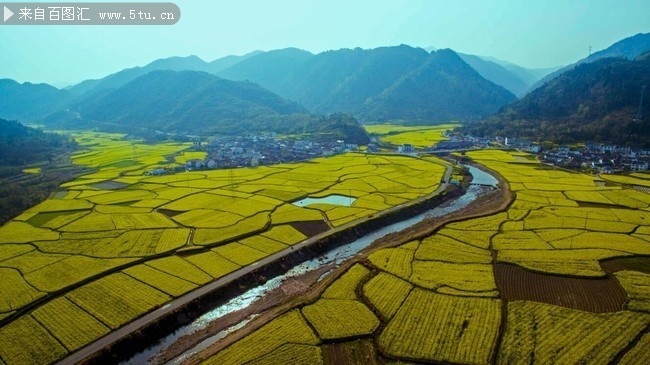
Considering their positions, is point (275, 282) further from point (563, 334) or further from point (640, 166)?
point (640, 166)

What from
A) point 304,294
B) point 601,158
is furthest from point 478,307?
point 601,158

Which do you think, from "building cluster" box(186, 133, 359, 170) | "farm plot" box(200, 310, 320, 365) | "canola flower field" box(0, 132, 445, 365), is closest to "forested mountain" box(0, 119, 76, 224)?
"canola flower field" box(0, 132, 445, 365)

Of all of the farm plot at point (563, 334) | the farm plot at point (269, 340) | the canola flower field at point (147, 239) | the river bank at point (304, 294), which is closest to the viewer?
the farm plot at point (563, 334)

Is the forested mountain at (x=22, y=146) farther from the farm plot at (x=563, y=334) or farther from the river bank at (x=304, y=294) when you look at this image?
the farm plot at (x=563, y=334)

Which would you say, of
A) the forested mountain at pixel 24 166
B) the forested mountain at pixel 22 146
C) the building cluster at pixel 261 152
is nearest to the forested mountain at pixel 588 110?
the building cluster at pixel 261 152

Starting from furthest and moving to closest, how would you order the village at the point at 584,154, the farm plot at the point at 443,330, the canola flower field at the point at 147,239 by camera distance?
the village at the point at 584,154
the canola flower field at the point at 147,239
the farm plot at the point at 443,330

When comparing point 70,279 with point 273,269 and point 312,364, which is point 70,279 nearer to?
point 273,269

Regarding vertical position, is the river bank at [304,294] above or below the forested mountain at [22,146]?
below
